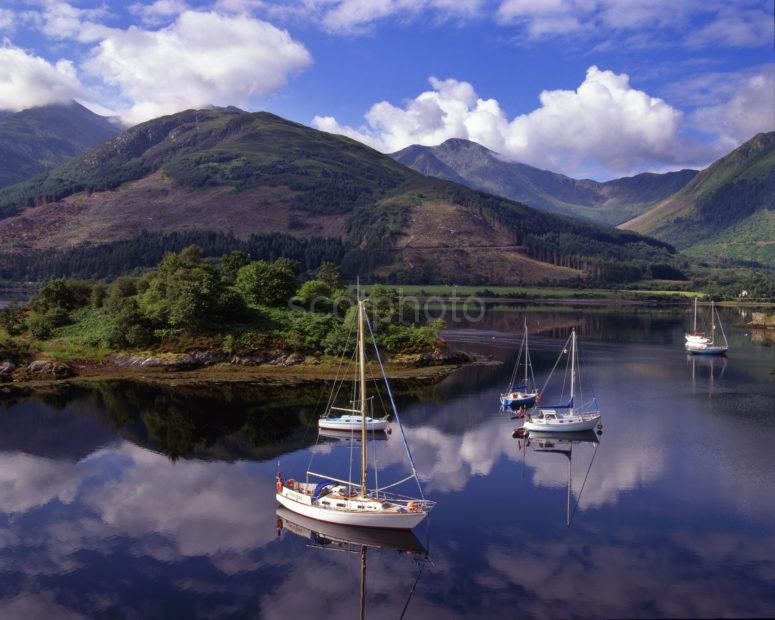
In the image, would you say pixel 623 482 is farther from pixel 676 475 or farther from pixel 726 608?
pixel 726 608

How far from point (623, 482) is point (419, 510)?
57.6 ft

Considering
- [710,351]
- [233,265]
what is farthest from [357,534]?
[710,351]

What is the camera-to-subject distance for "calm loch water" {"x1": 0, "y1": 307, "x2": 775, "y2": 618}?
3194 centimetres

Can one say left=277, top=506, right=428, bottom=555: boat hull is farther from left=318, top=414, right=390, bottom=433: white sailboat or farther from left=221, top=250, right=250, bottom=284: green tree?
left=221, top=250, right=250, bottom=284: green tree

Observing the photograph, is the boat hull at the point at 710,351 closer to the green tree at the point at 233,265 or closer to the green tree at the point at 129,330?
the green tree at the point at 233,265

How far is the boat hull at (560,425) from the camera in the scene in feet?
196

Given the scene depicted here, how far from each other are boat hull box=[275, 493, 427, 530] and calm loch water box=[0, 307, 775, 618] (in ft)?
2.77

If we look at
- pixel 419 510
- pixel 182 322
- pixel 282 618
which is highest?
pixel 182 322

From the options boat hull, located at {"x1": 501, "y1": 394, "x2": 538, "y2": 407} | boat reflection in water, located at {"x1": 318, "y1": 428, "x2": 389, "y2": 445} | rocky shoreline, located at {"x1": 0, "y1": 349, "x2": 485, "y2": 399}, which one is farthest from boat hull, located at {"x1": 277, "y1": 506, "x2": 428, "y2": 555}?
rocky shoreline, located at {"x1": 0, "y1": 349, "x2": 485, "y2": 399}

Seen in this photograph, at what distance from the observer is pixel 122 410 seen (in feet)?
216

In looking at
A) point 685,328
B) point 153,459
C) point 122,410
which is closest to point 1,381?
point 122,410

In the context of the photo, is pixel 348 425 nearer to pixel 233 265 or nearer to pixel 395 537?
pixel 395 537

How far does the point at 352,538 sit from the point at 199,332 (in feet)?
183

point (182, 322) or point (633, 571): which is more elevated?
point (182, 322)
